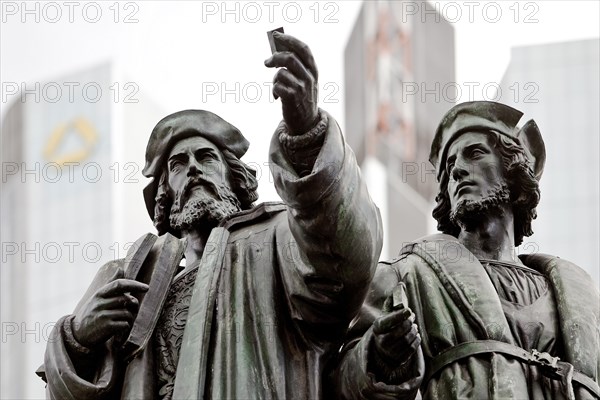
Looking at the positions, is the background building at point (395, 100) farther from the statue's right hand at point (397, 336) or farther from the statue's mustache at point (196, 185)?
the statue's right hand at point (397, 336)

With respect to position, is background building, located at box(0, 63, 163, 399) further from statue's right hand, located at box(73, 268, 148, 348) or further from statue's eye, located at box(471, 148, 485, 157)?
statue's right hand, located at box(73, 268, 148, 348)

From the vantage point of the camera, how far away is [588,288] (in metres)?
18.4

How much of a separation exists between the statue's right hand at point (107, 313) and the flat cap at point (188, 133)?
1.80m

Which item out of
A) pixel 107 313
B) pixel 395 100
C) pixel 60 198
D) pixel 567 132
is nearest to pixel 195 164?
pixel 107 313

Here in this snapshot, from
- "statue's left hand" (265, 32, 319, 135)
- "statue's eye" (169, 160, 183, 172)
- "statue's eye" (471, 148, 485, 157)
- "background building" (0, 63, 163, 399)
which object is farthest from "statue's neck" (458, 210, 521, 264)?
"background building" (0, 63, 163, 399)

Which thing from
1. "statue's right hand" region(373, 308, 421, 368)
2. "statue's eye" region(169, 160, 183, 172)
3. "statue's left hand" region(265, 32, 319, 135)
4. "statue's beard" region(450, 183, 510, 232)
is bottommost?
"statue's right hand" region(373, 308, 421, 368)

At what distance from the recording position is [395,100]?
106312mm

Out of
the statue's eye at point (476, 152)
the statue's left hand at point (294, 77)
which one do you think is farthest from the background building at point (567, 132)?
the statue's left hand at point (294, 77)

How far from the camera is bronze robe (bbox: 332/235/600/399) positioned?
16844 millimetres

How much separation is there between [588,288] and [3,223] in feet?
225

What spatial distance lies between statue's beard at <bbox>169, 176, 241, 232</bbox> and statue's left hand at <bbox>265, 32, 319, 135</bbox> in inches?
91.9

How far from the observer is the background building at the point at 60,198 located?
78500 mm

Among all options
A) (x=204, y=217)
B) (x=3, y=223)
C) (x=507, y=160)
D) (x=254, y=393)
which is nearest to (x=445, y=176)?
(x=507, y=160)

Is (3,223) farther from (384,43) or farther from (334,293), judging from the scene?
(334,293)
